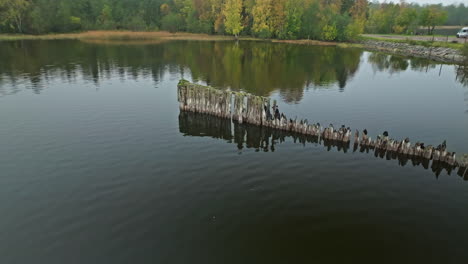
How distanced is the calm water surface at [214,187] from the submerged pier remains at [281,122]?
103 cm

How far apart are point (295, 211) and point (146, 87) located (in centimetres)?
3445

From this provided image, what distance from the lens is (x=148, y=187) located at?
727 inches

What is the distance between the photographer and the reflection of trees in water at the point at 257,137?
2191cm

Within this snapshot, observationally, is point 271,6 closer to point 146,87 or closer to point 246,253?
point 146,87

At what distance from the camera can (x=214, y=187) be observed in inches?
733

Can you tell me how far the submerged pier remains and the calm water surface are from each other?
1.03 metres

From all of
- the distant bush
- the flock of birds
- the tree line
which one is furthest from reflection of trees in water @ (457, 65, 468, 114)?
the distant bush

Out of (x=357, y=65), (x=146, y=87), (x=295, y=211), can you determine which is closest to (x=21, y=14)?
(x=146, y=87)

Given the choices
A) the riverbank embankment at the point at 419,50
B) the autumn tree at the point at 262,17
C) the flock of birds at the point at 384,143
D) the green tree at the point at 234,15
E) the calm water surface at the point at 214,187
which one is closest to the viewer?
the calm water surface at the point at 214,187

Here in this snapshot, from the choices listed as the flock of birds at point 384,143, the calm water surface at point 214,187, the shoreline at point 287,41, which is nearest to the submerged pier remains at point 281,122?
the flock of birds at point 384,143

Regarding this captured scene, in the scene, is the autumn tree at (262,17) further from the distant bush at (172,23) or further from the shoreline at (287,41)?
the distant bush at (172,23)

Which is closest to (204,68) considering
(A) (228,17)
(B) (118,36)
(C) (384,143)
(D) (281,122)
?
(D) (281,122)

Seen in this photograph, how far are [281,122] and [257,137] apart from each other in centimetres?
275

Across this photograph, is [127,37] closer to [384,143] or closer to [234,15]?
[234,15]
